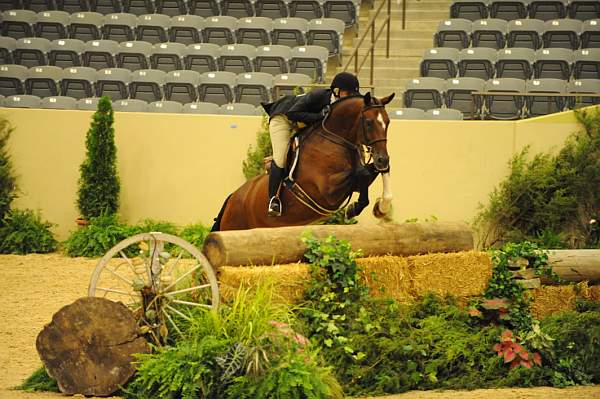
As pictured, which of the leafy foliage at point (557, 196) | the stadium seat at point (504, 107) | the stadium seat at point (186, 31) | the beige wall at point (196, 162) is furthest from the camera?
the stadium seat at point (186, 31)

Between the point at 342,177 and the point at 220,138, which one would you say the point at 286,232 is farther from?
the point at 220,138

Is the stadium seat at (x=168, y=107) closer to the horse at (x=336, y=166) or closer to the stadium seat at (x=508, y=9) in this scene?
the horse at (x=336, y=166)

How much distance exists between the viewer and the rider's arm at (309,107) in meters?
8.94

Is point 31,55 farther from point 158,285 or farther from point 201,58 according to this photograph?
point 158,285

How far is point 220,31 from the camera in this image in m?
17.5

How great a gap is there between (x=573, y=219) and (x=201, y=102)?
6068mm

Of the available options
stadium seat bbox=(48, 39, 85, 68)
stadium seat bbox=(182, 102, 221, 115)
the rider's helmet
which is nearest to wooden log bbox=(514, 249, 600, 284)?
the rider's helmet

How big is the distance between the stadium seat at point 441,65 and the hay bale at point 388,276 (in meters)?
8.85

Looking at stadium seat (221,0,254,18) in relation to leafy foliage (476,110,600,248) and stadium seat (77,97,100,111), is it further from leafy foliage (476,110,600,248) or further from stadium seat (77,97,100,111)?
leafy foliage (476,110,600,248)

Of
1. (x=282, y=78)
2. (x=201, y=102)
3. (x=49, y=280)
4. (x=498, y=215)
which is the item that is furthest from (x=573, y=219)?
(x=49, y=280)

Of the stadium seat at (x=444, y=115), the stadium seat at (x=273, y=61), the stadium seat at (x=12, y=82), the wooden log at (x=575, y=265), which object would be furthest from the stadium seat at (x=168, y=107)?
the wooden log at (x=575, y=265)

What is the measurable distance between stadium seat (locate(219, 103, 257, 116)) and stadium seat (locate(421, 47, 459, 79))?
10.5 ft

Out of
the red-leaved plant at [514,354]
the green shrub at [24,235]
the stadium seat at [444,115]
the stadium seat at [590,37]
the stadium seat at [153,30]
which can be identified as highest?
A: the stadium seat at [153,30]

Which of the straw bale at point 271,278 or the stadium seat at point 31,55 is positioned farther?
the stadium seat at point 31,55
